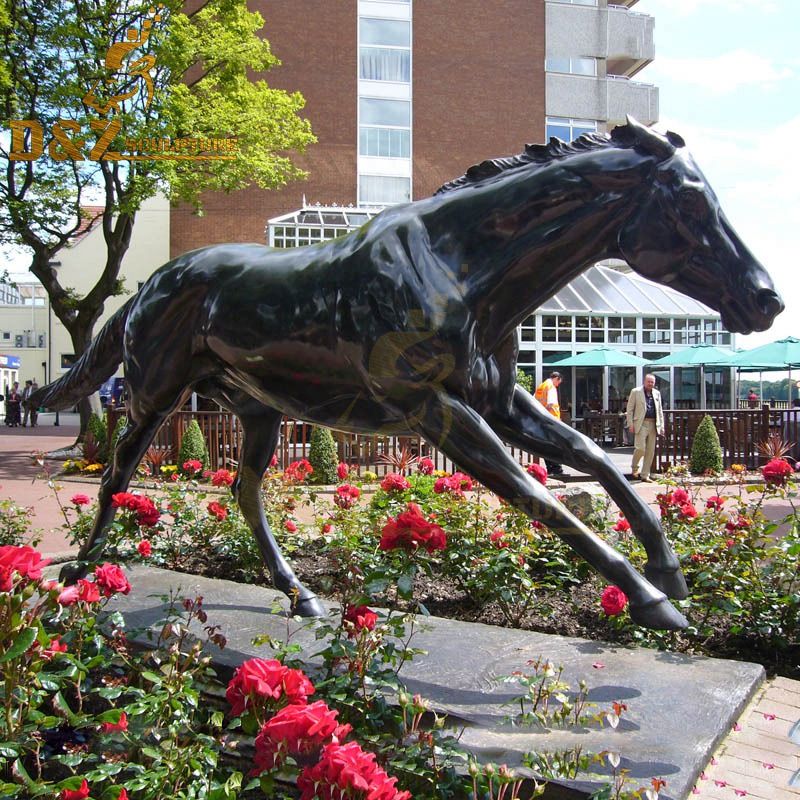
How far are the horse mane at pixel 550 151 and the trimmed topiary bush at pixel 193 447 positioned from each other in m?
9.57

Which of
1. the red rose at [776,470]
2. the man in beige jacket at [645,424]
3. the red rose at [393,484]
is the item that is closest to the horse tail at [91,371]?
the red rose at [393,484]

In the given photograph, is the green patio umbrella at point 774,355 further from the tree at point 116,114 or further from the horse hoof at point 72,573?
the horse hoof at point 72,573

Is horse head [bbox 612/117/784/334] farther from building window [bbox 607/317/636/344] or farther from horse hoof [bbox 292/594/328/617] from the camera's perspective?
building window [bbox 607/317/636/344]

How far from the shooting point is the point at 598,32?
29578mm

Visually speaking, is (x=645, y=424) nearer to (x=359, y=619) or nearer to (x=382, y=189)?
(x=359, y=619)

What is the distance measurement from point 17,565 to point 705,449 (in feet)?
41.5

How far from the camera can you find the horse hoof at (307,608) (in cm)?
331

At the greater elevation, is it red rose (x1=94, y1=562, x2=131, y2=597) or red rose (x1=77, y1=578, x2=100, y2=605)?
red rose (x1=77, y1=578, x2=100, y2=605)

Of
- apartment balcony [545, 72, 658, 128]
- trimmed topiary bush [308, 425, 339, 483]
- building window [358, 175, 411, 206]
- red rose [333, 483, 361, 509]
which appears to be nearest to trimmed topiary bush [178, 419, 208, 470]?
trimmed topiary bush [308, 425, 339, 483]

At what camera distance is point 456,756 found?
191cm

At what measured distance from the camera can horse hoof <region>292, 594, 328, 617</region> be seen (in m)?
3.31

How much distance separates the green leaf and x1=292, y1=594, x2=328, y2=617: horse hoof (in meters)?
1.65

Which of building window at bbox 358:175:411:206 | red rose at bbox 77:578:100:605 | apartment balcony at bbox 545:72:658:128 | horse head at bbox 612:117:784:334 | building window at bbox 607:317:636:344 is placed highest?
apartment balcony at bbox 545:72:658:128

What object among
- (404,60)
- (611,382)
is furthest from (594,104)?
(611,382)
